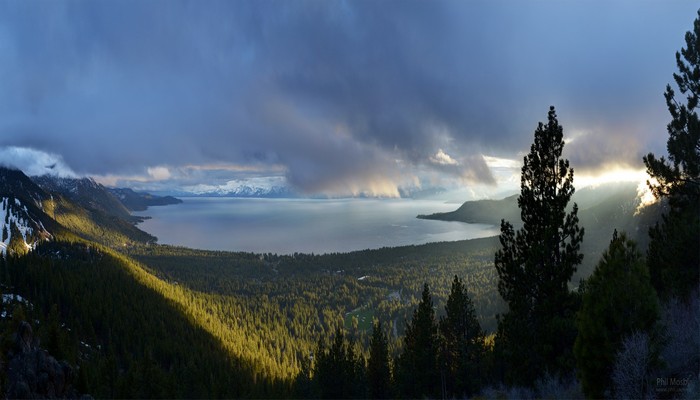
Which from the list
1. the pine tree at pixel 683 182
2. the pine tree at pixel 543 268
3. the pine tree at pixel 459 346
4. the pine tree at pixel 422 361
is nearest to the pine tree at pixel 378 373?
the pine tree at pixel 422 361

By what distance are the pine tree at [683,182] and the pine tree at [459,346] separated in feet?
61.9

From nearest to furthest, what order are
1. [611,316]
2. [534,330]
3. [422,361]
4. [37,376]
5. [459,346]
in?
[611,316]
[534,330]
[37,376]
[422,361]
[459,346]

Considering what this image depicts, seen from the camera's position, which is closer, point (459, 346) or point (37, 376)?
point (37, 376)

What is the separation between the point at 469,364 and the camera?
37500 millimetres

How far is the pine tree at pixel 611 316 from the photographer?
14.7m

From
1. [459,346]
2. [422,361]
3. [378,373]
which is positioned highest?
[459,346]

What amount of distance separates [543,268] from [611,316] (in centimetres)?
574

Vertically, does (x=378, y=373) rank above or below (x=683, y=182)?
below

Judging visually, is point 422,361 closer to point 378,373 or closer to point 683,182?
point 378,373

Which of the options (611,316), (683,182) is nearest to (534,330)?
(611,316)

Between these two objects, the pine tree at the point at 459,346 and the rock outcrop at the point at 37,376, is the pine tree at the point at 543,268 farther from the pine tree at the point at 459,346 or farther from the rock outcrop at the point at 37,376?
the rock outcrop at the point at 37,376

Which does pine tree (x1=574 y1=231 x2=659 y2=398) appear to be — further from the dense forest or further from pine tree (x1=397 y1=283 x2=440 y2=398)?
pine tree (x1=397 y1=283 x2=440 y2=398)

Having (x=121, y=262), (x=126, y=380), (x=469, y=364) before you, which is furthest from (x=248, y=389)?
(x=121, y=262)

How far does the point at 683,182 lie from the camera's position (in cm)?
2278
